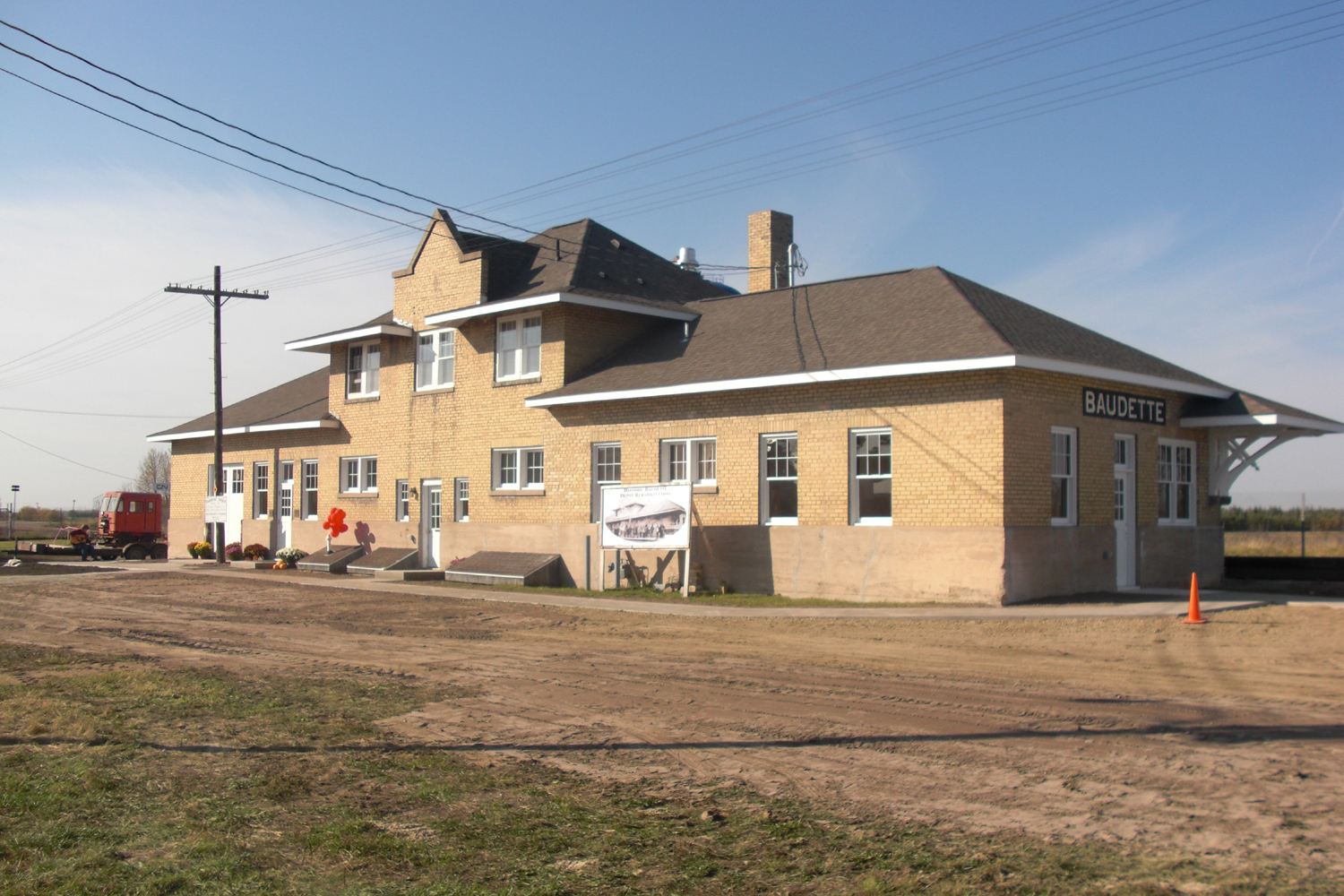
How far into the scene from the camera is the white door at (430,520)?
2917cm

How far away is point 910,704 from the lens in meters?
9.66

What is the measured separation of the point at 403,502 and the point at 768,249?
12.7m

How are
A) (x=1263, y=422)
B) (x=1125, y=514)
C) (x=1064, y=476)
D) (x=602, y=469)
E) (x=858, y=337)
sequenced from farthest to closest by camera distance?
(x=602, y=469), (x=858, y=337), (x=1263, y=422), (x=1125, y=514), (x=1064, y=476)

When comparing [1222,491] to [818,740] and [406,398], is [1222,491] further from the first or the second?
[406,398]

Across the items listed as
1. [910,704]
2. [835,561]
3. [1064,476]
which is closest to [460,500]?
[835,561]

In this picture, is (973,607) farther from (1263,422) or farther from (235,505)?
(235,505)

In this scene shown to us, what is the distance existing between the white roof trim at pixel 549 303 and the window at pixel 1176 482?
37.3 ft

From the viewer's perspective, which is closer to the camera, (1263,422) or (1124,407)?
(1124,407)

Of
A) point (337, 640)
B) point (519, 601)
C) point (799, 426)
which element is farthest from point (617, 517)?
point (337, 640)

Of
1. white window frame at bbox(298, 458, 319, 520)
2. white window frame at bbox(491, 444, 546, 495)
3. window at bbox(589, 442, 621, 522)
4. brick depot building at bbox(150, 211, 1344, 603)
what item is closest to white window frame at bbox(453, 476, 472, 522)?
brick depot building at bbox(150, 211, 1344, 603)

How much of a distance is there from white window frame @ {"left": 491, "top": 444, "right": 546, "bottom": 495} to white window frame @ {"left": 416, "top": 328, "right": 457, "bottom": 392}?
2.84 m

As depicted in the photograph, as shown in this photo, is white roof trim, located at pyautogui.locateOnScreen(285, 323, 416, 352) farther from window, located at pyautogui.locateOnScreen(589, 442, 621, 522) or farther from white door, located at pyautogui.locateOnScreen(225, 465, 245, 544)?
window, located at pyautogui.locateOnScreen(589, 442, 621, 522)

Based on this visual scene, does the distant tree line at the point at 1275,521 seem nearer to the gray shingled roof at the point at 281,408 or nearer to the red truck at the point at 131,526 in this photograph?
the gray shingled roof at the point at 281,408

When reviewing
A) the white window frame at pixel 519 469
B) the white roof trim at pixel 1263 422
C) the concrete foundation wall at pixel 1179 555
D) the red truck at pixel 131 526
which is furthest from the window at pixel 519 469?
the red truck at pixel 131 526
